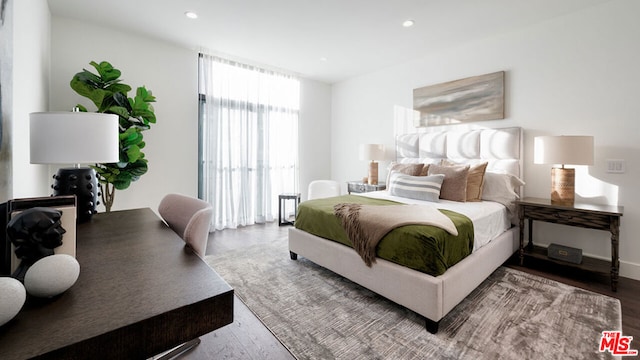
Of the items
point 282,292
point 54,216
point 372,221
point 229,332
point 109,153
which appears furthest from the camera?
point 282,292

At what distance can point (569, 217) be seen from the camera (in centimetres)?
250

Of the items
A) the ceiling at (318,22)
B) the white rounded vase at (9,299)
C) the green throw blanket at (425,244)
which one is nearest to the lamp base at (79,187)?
the white rounded vase at (9,299)

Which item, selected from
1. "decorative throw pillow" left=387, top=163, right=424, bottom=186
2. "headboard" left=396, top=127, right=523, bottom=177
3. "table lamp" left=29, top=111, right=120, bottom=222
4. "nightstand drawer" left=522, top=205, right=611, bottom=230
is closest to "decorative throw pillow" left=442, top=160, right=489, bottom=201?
"headboard" left=396, top=127, right=523, bottom=177

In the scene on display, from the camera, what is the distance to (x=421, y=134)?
402 cm

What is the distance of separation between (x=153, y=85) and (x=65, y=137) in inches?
104

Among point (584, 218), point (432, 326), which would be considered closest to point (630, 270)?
point (584, 218)

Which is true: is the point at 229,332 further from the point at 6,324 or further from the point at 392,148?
the point at 392,148

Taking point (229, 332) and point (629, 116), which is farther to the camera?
point (629, 116)

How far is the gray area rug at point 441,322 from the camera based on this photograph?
5.32ft

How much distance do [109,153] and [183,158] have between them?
247cm

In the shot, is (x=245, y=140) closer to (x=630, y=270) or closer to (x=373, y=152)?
(x=373, y=152)

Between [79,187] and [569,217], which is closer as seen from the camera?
[79,187]

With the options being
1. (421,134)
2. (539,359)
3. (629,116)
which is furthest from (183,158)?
(629,116)

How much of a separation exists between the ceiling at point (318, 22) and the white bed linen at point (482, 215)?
200 cm
